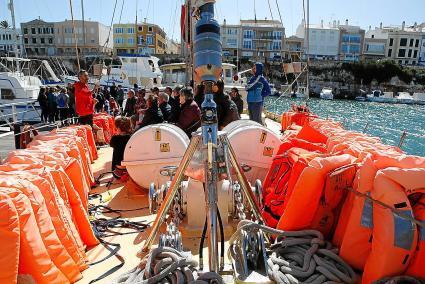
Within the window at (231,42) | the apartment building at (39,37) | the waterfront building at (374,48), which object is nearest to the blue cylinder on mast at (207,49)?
the window at (231,42)

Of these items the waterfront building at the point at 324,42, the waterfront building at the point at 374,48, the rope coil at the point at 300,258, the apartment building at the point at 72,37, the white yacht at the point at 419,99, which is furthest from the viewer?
the waterfront building at the point at 374,48

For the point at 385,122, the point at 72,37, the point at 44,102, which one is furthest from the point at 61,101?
the point at 72,37

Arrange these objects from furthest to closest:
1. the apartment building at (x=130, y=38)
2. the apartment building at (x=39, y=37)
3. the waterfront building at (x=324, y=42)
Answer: the waterfront building at (x=324, y=42) < the apartment building at (x=39, y=37) < the apartment building at (x=130, y=38)

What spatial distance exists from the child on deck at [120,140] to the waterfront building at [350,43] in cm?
8120

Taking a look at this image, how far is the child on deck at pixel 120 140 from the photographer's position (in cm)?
554

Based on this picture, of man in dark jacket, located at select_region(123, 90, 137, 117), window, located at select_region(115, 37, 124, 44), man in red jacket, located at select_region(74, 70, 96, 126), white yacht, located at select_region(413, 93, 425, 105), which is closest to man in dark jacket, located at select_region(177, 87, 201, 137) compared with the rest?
man in red jacket, located at select_region(74, 70, 96, 126)

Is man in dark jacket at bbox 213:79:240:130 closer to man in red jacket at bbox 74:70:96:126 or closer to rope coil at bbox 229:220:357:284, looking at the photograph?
man in red jacket at bbox 74:70:96:126

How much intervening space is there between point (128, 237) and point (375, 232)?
2463 mm

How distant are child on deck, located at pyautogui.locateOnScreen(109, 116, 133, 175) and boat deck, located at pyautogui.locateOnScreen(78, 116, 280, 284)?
0.32 metres

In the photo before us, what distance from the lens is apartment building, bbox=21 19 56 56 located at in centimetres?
7619

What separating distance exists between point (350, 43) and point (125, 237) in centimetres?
8463

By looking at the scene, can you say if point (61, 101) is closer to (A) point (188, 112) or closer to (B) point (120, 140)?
(B) point (120, 140)

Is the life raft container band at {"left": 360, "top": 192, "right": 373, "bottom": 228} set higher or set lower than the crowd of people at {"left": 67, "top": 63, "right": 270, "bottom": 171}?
lower

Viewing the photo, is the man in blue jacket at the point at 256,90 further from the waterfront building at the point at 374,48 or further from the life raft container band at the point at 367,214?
the waterfront building at the point at 374,48
